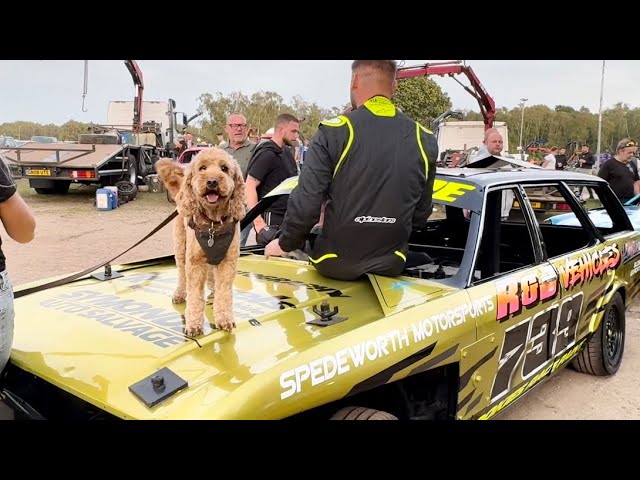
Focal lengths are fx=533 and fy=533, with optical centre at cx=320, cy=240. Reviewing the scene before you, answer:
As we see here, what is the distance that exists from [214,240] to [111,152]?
12771 millimetres

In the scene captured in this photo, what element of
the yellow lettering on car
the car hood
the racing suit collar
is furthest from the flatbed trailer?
the racing suit collar

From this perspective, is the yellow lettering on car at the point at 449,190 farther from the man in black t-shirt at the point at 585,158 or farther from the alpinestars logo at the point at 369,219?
the man in black t-shirt at the point at 585,158

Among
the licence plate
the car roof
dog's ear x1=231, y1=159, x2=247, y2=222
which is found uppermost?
the car roof

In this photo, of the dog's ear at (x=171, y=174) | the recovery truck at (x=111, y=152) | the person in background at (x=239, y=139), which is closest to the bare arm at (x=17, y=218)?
the dog's ear at (x=171, y=174)

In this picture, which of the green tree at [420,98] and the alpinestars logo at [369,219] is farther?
the green tree at [420,98]

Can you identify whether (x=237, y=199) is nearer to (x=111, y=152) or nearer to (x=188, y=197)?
(x=188, y=197)

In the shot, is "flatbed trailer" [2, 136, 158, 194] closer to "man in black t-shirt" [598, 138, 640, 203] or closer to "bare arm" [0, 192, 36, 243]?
"man in black t-shirt" [598, 138, 640, 203]

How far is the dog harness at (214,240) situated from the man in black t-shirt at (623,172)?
7.72 meters

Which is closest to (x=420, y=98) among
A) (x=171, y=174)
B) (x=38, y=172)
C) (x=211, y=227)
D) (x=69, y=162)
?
(x=69, y=162)

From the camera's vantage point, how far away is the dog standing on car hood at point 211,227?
7.13 feet

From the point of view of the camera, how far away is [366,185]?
104 inches

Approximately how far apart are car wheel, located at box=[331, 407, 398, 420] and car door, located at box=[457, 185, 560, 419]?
22.1 inches

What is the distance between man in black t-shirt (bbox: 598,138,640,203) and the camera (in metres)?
8.12

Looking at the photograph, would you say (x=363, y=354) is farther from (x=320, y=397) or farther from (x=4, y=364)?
(x=4, y=364)
